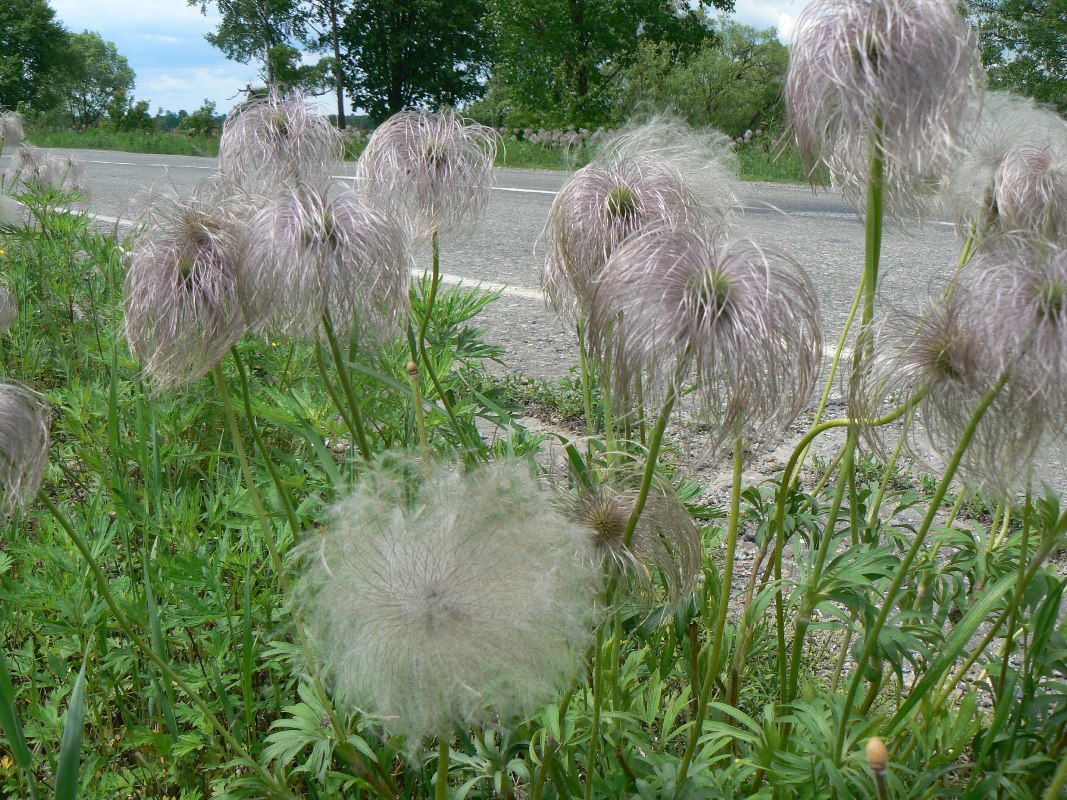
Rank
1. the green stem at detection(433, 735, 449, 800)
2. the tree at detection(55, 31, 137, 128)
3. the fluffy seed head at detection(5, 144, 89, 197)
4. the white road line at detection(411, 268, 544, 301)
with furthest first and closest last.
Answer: the tree at detection(55, 31, 137, 128), the fluffy seed head at detection(5, 144, 89, 197), the white road line at detection(411, 268, 544, 301), the green stem at detection(433, 735, 449, 800)

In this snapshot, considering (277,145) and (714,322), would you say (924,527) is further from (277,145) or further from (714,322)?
(277,145)

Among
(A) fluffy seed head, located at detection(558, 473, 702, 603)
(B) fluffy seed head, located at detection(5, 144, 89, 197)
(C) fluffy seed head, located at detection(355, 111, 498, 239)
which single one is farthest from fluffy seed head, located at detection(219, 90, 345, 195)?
(B) fluffy seed head, located at detection(5, 144, 89, 197)

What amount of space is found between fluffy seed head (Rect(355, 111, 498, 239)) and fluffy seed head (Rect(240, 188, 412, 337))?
1.43 feet

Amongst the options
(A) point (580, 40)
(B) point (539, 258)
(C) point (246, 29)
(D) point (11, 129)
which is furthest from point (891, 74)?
(C) point (246, 29)

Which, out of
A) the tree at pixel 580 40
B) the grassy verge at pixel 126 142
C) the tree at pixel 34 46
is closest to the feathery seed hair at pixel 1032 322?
the grassy verge at pixel 126 142

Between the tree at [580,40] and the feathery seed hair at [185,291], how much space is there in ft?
95.8

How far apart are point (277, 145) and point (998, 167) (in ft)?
4.95

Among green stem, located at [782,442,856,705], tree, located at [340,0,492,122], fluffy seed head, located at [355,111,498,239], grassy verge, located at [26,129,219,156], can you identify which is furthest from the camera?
tree, located at [340,0,492,122]

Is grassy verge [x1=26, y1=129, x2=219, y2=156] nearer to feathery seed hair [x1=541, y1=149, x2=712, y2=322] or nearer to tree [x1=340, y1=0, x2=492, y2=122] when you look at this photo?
tree [x1=340, y1=0, x2=492, y2=122]

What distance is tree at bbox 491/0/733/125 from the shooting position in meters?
29.8

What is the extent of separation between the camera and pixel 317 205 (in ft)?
4.61

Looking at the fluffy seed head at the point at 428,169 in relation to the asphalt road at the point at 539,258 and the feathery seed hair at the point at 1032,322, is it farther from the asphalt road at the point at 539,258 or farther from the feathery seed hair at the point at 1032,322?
the feathery seed hair at the point at 1032,322

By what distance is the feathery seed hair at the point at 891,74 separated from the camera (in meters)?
1.13

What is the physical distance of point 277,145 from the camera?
206 centimetres
